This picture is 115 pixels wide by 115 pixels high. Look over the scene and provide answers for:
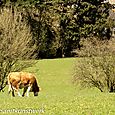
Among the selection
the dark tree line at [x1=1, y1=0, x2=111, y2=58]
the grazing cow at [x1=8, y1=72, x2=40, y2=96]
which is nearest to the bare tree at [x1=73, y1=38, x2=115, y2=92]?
the grazing cow at [x1=8, y1=72, x2=40, y2=96]

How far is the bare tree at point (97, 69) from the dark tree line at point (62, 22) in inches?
929

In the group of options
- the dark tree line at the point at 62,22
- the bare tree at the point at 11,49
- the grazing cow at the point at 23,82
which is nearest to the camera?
the grazing cow at the point at 23,82

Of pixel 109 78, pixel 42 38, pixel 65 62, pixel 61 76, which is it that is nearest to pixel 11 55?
pixel 109 78

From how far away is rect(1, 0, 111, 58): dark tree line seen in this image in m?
52.4

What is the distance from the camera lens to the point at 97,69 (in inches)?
1059

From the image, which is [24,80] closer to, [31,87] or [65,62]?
[31,87]

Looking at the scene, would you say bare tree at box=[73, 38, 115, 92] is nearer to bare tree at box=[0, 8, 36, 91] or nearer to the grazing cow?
bare tree at box=[0, 8, 36, 91]

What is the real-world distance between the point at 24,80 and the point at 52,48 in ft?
112

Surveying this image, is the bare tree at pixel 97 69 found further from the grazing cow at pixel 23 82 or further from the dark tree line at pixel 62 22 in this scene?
the dark tree line at pixel 62 22

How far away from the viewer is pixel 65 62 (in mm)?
47188

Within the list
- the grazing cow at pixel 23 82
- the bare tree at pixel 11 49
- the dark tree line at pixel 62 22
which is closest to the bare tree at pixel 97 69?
the bare tree at pixel 11 49

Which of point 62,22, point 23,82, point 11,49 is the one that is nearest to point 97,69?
point 11,49

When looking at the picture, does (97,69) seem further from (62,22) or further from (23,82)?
(62,22)

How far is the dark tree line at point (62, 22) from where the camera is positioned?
172 feet
